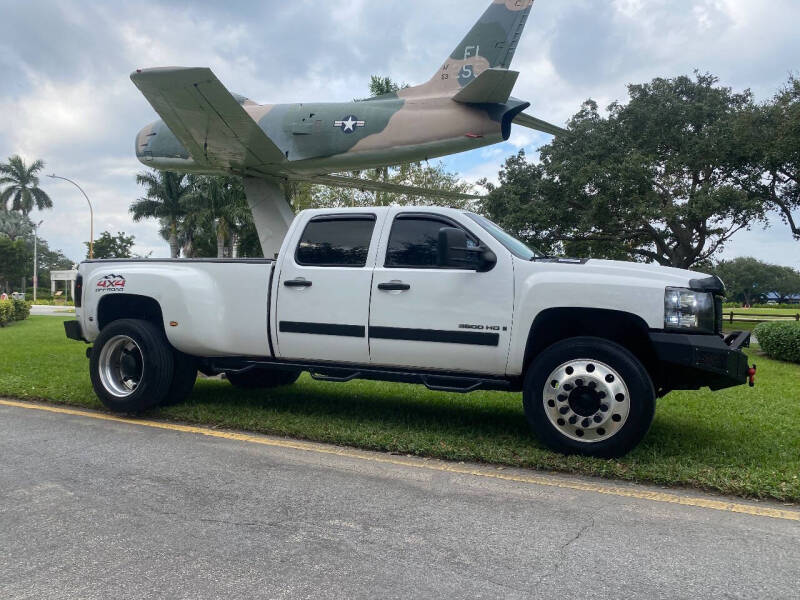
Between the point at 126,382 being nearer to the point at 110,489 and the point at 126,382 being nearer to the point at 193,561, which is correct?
the point at 110,489

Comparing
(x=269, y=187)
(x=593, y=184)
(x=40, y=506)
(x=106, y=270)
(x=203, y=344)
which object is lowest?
(x=40, y=506)

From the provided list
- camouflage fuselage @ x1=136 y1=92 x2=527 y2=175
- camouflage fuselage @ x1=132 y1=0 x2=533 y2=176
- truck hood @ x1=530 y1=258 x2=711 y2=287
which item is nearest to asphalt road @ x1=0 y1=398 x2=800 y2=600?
truck hood @ x1=530 y1=258 x2=711 y2=287

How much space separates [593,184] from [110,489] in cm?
2292

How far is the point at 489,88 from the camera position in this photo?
11.1 metres

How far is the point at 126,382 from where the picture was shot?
6.28 meters

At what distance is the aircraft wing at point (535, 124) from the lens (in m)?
13.6

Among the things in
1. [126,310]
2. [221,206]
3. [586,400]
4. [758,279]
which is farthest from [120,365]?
[758,279]

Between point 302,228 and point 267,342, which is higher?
point 302,228

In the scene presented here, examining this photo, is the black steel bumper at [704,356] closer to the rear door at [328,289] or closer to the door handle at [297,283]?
the rear door at [328,289]

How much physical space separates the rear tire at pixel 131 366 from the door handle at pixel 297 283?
Answer: 147 centimetres

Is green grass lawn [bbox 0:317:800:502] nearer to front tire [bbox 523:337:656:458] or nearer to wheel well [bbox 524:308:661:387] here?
front tire [bbox 523:337:656:458]

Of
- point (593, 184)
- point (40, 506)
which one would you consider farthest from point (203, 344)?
point (593, 184)

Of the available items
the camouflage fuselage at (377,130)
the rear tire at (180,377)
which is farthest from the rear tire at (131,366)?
the camouflage fuselage at (377,130)

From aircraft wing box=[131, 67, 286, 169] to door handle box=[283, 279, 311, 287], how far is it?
214 inches
